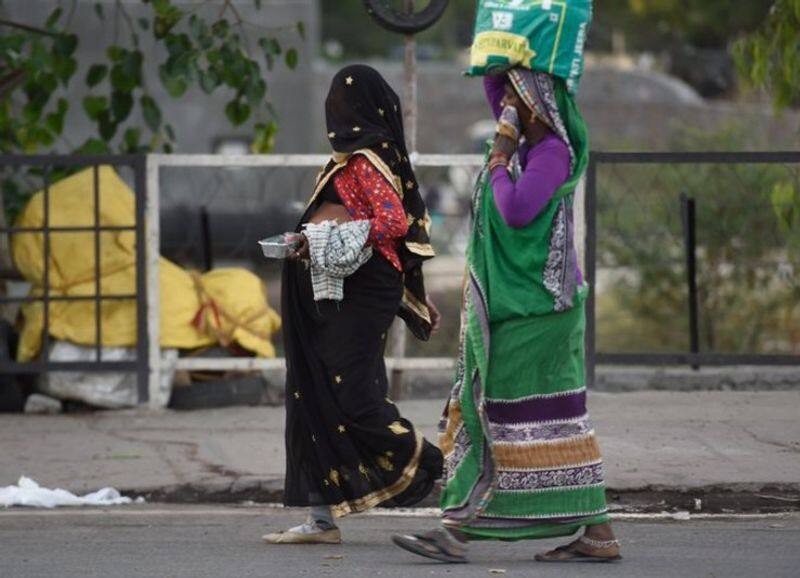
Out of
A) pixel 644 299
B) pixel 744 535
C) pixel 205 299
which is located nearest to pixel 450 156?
pixel 205 299

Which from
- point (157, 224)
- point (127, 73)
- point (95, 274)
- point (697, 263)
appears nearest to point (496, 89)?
point (157, 224)

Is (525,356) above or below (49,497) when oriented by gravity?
above

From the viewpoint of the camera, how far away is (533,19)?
5316 millimetres

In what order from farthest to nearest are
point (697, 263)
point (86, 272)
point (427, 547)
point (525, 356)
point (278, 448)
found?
point (697, 263) < point (86, 272) < point (278, 448) < point (427, 547) < point (525, 356)

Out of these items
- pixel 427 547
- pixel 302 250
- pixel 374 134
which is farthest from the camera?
pixel 374 134

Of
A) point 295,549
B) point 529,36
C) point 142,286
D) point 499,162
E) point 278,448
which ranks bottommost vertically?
point 295,549

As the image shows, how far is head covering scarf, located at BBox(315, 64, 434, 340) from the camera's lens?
5922 mm

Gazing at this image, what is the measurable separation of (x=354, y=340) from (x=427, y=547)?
799mm

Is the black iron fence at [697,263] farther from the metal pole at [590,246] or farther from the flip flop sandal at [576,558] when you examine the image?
the flip flop sandal at [576,558]

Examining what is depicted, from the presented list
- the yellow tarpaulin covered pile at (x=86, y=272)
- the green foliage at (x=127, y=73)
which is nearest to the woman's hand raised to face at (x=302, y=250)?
the yellow tarpaulin covered pile at (x=86, y=272)

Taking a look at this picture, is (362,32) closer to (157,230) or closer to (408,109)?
(408,109)

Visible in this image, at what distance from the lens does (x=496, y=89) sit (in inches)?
216

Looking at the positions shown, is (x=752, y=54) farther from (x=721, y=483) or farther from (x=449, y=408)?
(x=449, y=408)

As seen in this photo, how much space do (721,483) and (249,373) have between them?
323cm
